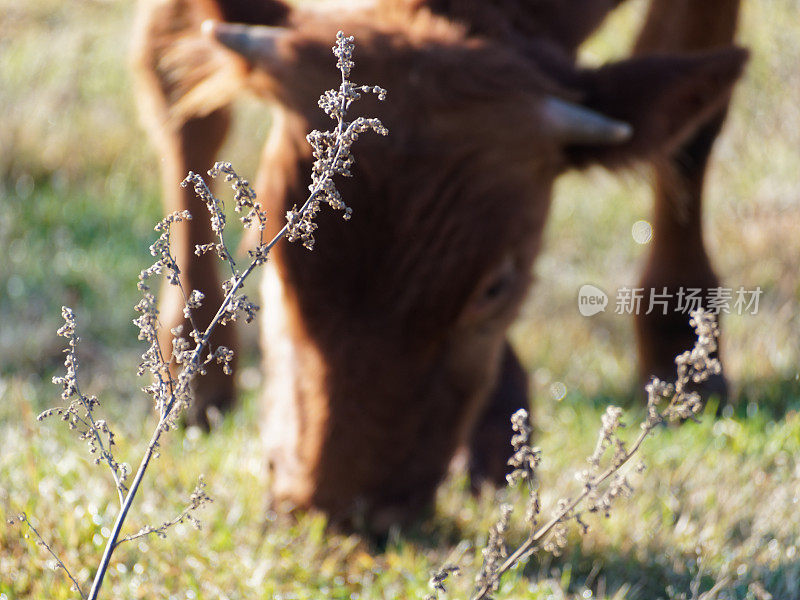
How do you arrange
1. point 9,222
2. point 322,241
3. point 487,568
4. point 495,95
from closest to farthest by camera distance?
point 487,568 → point 322,241 → point 495,95 → point 9,222

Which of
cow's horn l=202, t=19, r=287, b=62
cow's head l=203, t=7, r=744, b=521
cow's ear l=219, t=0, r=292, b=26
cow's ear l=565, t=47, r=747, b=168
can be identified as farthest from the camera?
cow's ear l=219, t=0, r=292, b=26

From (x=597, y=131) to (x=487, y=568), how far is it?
1.32 m

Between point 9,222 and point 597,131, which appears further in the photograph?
point 9,222

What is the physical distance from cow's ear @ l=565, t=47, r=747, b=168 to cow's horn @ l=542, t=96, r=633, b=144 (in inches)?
3.1

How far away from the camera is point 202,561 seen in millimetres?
2430

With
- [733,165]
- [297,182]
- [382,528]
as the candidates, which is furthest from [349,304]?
[733,165]

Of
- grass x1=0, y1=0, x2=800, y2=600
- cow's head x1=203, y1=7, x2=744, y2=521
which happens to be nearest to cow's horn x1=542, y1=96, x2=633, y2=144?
cow's head x1=203, y1=7, x2=744, y2=521

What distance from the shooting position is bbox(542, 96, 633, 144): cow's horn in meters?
2.58

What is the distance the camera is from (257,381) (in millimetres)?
4090

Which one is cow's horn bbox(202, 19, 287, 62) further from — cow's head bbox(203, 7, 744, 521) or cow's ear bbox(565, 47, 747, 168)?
cow's ear bbox(565, 47, 747, 168)

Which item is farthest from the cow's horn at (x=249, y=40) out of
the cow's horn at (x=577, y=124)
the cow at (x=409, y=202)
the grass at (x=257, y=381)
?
the grass at (x=257, y=381)

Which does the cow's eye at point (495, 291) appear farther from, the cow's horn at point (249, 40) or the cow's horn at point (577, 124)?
the cow's horn at point (249, 40)

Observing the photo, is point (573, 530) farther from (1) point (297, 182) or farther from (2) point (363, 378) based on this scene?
(1) point (297, 182)

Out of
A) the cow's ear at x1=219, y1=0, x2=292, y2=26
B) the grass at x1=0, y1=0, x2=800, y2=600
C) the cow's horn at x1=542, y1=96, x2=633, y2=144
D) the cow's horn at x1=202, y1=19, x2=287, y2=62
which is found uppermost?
the cow's ear at x1=219, y1=0, x2=292, y2=26
